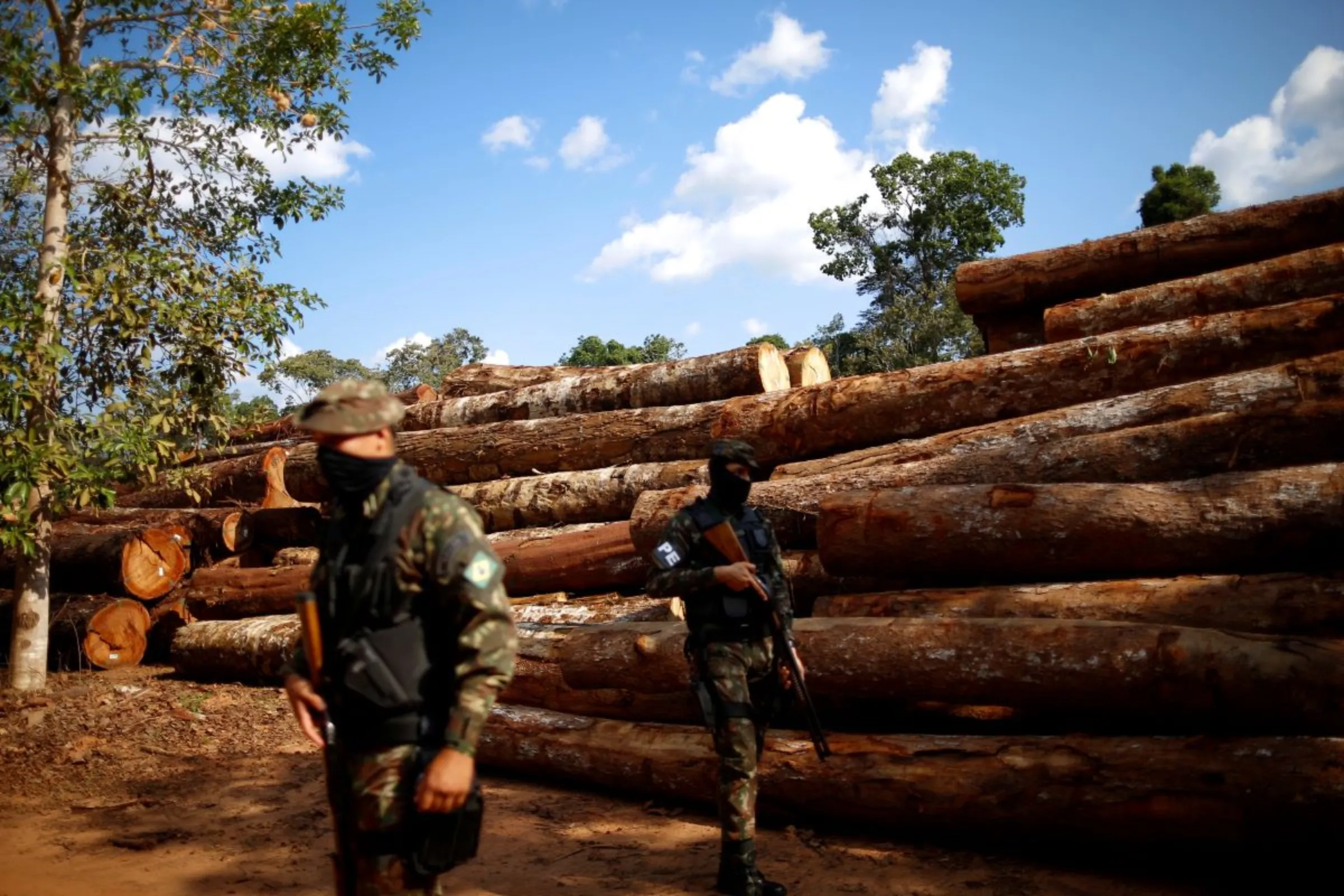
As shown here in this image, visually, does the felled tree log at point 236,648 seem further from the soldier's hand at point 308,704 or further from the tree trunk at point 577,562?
the soldier's hand at point 308,704

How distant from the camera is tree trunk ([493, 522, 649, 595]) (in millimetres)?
8031

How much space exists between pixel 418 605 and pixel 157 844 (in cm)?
411

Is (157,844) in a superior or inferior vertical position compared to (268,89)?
inferior

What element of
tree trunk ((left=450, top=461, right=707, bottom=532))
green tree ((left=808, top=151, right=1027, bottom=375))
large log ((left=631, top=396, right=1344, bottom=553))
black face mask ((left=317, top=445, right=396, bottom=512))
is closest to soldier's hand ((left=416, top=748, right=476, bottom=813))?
black face mask ((left=317, top=445, right=396, bottom=512))

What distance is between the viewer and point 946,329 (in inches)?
1195

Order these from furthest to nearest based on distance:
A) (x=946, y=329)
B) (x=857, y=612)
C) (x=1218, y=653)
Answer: (x=946, y=329) < (x=857, y=612) < (x=1218, y=653)

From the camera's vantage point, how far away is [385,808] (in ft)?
8.53

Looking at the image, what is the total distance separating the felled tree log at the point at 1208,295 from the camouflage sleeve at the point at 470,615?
23.5 feet

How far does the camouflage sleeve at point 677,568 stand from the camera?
4.57 metres

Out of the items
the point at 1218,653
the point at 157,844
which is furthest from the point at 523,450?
the point at 1218,653

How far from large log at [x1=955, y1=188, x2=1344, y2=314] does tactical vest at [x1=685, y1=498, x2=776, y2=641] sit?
566 centimetres

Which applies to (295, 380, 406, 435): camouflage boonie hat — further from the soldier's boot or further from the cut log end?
the cut log end

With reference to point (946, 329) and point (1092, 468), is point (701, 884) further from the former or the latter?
point (946, 329)

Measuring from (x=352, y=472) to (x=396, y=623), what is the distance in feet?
1.55
